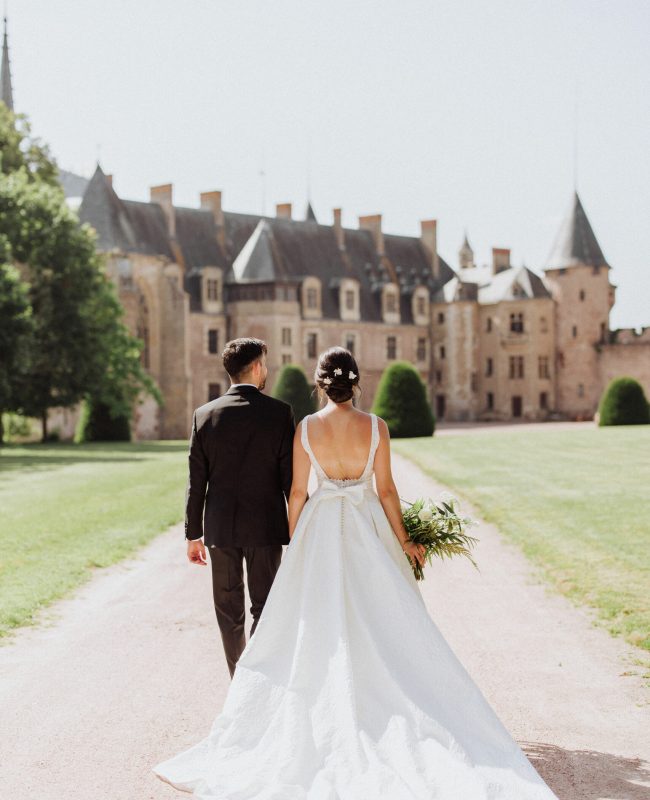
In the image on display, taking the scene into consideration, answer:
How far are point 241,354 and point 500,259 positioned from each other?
64.5m

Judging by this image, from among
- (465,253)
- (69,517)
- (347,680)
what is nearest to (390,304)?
(465,253)

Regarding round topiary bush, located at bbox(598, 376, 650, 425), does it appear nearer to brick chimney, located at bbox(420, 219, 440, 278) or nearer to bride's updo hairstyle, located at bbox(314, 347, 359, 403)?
brick chimney, located at bbox(420, 219, 440, 278)

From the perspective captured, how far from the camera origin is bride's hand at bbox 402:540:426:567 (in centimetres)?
541

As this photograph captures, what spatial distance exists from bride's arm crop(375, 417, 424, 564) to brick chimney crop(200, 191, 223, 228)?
5724 cm

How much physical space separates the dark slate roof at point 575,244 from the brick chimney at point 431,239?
7812mm

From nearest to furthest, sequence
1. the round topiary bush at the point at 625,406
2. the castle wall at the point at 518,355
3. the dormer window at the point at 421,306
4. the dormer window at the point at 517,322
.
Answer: the round topiary bush at the point at 625,406 < the castle wall at the point at 518,355 < the dormer window at the point at 517,322 < the dormer window at the point at 421,306

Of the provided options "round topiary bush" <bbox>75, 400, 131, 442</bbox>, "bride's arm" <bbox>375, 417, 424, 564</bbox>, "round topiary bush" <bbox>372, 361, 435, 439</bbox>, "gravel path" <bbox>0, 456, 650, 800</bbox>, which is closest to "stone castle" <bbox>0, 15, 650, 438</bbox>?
"round topiary bush" <bbox>75, 400, 131, 442</bbox>

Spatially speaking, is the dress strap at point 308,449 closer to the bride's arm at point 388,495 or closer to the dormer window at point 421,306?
the bride's arm at point 388,495

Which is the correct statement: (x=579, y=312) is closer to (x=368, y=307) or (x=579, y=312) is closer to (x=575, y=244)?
(x=575, y=244)

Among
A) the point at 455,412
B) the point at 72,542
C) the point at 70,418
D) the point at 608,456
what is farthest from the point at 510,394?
the point at 72,542

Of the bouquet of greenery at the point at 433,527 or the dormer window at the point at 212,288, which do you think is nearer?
the bouquet of greenery at the point at 433,527

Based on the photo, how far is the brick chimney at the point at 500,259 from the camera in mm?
68000

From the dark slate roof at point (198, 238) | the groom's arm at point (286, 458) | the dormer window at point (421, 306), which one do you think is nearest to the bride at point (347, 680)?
the groom's arm at point (286, 458)

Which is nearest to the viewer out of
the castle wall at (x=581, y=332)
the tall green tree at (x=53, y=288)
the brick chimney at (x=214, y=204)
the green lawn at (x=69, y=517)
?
the green lawn at (x=69, y=517)
